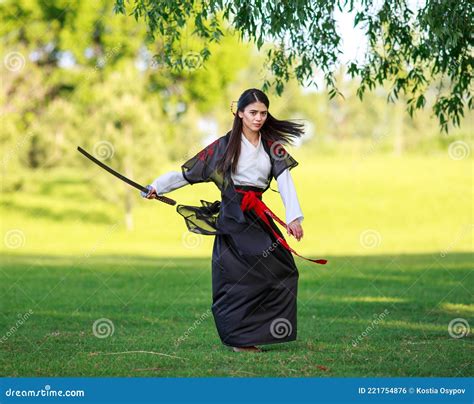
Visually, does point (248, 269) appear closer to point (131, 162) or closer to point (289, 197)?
point (289, 197)

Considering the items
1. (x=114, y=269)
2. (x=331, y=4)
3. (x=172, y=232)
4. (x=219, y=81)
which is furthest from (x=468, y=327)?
(x=219, y=81)

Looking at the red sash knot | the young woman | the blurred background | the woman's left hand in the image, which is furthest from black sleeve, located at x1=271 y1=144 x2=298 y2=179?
the blurred background

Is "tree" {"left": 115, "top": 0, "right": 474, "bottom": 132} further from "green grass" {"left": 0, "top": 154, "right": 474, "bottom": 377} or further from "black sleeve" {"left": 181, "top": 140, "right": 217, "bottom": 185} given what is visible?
"green grass" {"left": 0, "top": 154, "right": 474, "bottom": 377}

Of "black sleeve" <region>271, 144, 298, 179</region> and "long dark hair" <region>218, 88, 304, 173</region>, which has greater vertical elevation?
"long dark hair" <region>218, 88, 304, 173</region>

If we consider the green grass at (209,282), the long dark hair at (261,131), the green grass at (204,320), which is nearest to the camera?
the green grass at (204,320)

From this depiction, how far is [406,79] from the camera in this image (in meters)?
10.4

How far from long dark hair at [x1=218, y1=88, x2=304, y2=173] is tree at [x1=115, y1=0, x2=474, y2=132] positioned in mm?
1031

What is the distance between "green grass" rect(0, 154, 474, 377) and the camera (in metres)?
7.65

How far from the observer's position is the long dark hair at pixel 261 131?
776 cm

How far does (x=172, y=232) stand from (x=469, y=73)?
72.9 feet

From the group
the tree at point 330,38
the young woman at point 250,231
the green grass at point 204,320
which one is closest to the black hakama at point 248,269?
the young woman at point 250,231

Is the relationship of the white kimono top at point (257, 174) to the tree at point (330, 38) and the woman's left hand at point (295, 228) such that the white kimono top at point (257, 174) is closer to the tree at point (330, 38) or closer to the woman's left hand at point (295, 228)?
the woman's left hand at point (295, 228)

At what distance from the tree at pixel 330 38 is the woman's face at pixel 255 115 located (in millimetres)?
1119

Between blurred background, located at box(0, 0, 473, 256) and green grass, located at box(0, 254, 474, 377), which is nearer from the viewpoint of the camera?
green grass, located at box(0, 254, 474, 377)
